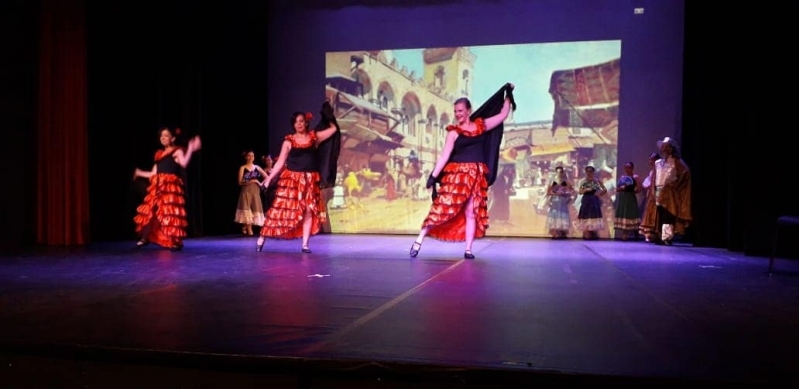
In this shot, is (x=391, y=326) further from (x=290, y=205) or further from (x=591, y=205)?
(x=591, y=205)

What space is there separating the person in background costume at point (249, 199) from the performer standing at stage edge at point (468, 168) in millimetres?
4214

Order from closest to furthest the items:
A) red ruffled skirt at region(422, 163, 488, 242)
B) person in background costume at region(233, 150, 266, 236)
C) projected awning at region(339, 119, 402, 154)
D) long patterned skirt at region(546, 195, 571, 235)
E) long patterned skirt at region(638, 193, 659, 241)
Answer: red ruffled skirt at region(422, 163, 488, 242) < long patterned skirt at region(638, 193, 659, 241) < long patterned skirt at region(546, 195, 571, 235) < person in background costume at region(233, 150, 266, 236) < projected awning at region(339, 119, 402, 154)

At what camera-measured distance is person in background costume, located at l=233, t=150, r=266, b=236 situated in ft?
28.2

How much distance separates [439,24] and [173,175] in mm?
4942

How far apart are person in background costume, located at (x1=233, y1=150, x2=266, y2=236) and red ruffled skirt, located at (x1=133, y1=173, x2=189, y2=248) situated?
264 centimetres

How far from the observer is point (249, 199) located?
28.7 feet

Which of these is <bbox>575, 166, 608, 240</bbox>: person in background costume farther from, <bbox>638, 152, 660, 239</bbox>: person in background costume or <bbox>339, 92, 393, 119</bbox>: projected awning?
<bbox>339, 92, 393, 119</bbox>: projected awning

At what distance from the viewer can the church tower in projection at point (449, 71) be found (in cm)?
876

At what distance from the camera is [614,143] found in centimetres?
842

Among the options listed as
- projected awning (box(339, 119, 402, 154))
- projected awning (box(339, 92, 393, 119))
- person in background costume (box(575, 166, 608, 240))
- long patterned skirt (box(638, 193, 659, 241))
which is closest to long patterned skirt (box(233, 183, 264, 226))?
projected awning (box(339, 119, 402, 154))

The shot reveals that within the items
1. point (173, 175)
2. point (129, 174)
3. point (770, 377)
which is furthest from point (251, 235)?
point (770, 377)

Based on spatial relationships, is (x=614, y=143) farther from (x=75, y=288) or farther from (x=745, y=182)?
(x=75, y=288)

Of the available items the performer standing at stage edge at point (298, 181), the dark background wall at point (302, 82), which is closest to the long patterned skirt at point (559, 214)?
the dark background wall at point (302, 82)

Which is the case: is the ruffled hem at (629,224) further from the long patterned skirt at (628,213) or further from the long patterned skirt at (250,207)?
the long patterned skirt at (250,207)
